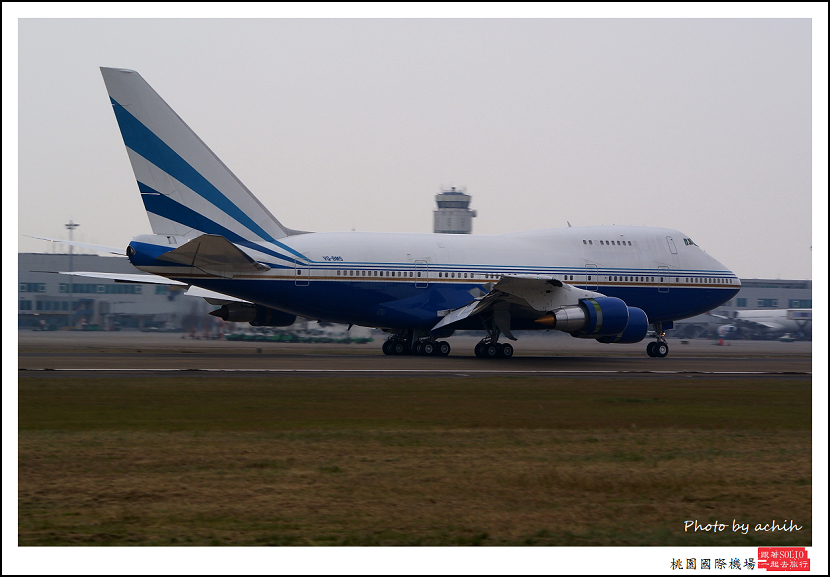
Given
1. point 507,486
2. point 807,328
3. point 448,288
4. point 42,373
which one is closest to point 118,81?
point 42,373

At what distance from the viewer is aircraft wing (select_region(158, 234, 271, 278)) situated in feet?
88.8

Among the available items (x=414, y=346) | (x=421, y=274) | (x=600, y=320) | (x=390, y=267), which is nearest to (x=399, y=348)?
(x=414, y=346)

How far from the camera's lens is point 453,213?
91312 mm

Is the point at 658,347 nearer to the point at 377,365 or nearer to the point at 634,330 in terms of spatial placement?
the point at 634,330

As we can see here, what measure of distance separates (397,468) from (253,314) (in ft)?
76.0

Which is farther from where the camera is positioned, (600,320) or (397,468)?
(600,320)

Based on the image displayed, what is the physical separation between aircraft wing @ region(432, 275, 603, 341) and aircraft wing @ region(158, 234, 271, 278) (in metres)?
7.57

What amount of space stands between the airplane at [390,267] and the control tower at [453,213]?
5465 cm

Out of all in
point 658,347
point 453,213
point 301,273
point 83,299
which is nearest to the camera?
point 301,273

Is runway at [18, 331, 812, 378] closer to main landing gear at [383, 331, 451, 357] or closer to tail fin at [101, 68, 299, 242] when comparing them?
main landing gear at [383, 331, 451, 357]

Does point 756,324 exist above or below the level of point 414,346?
below

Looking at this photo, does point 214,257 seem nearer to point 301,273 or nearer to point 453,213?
point 301,273

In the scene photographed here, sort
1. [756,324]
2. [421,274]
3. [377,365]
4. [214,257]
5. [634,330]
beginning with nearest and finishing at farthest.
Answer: [377,365], [214,257], [634,330], [421,274], [756,324]

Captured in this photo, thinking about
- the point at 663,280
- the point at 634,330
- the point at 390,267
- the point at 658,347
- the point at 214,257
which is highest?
the point at 214,257
